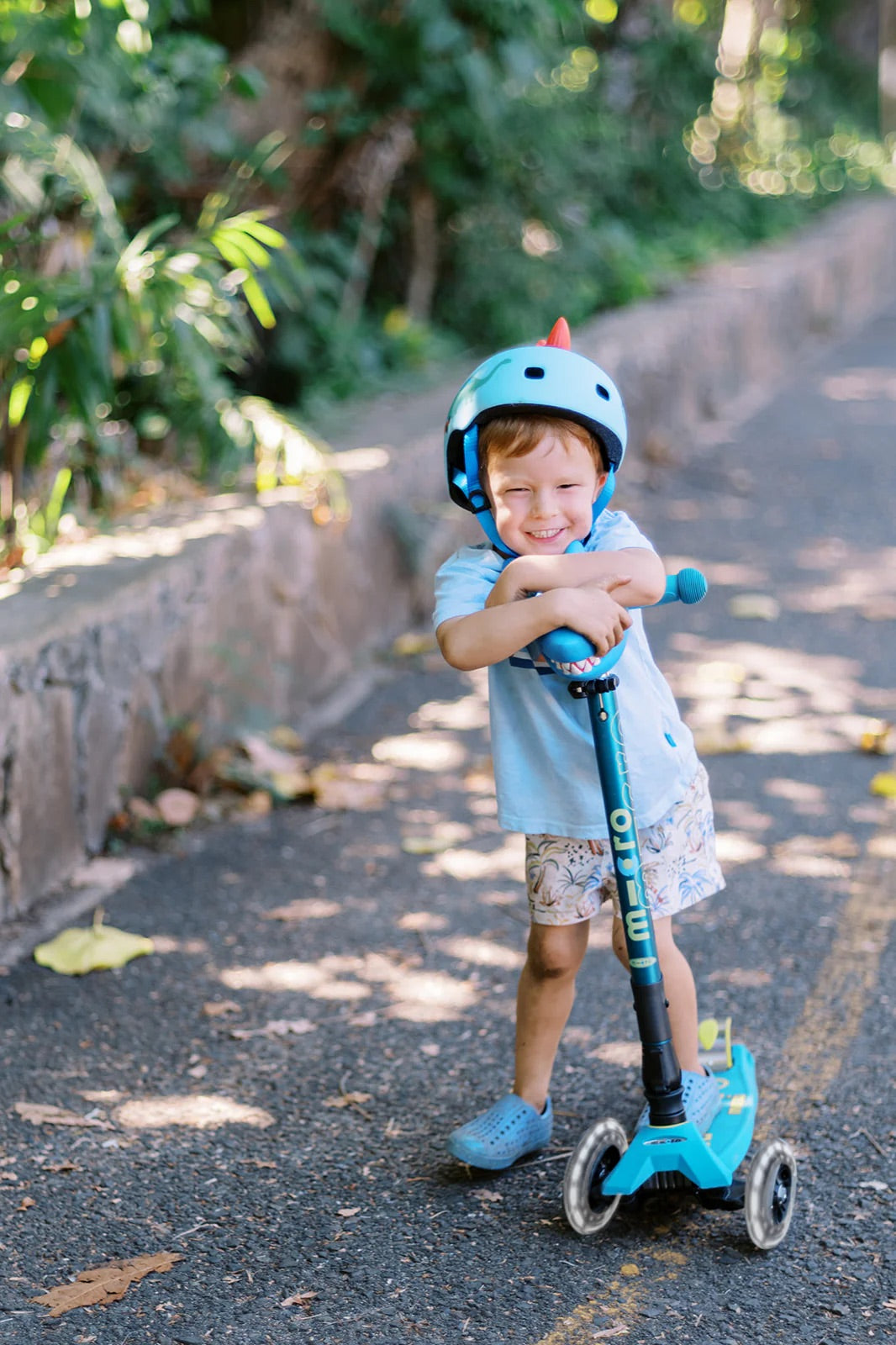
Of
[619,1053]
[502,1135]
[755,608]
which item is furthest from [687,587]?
[755,608]

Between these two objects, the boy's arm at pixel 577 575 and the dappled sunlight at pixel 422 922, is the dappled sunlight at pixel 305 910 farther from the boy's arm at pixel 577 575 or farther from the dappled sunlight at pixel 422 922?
the boy's arm at pixel 577 575

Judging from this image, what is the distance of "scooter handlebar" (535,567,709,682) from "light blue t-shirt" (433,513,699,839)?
9 cm

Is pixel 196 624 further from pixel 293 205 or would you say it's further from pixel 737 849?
pixel 293 205

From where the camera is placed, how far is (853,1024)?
334 cm

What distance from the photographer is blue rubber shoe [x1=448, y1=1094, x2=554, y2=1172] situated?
281 cm

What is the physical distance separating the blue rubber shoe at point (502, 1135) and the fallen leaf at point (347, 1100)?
30cm

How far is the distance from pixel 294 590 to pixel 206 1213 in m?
2.77

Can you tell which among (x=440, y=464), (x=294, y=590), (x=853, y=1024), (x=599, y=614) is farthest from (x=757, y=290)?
(x=599, y=614)

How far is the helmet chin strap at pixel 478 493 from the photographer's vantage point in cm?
258

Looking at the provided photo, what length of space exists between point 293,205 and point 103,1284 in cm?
607

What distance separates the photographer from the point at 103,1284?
8.41ft

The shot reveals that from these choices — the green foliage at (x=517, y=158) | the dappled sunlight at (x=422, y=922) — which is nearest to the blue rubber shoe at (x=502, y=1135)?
the dappled sunlight at (x=422, y=922)

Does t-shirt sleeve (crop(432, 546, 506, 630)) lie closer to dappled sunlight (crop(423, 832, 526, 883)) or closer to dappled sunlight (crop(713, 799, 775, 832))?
dappled sunlight (crop(423, 832, 526, 883))

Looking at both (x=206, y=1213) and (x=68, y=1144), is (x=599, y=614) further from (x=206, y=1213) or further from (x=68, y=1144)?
(x=68, y=1144)
